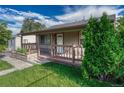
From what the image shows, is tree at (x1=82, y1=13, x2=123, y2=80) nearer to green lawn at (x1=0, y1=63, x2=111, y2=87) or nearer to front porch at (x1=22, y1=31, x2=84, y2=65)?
green lawn at (x1=0, y1=63, x2=111, y2=87)

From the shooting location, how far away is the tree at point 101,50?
651 centimetres

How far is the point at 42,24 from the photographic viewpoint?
5394cm

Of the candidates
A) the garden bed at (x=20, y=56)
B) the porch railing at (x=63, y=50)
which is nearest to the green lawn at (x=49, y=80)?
the porch railing at (x=63, y=50)

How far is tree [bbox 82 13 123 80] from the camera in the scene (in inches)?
256

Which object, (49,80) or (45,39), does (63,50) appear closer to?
(49,80)

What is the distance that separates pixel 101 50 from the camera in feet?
21.8

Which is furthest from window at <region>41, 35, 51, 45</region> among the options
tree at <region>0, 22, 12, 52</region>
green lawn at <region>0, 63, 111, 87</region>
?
green lawn at <region>0, 63, 111, 87</region>

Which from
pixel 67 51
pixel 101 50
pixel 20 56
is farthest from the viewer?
pixel 20 56

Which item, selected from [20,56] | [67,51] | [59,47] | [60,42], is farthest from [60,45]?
[20,56]

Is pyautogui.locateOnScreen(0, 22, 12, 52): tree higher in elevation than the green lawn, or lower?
higher

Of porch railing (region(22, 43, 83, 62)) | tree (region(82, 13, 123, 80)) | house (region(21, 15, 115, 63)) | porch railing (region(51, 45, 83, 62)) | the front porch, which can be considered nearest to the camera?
tree (region(82, 13, 123, 80))

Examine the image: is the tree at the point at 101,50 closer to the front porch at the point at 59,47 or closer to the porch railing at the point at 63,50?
the porch railing at the point at 63,50
